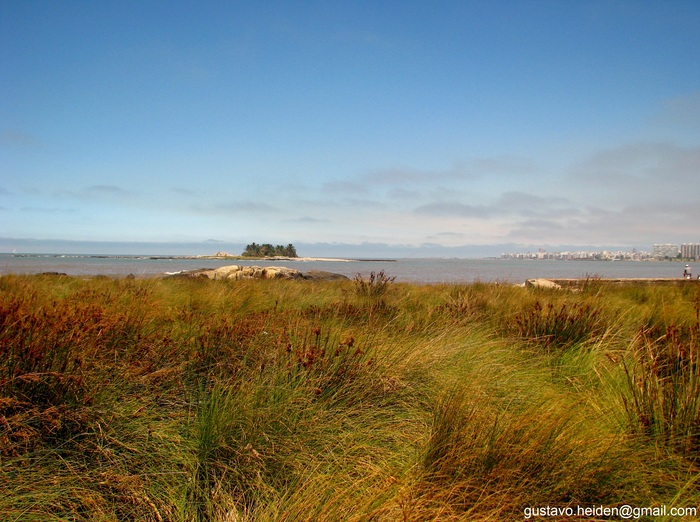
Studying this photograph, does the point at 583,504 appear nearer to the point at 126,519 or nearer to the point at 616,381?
the point at 616,381

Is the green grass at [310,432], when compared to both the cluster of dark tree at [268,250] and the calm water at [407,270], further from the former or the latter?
the cluster of dark tree at [268,250]

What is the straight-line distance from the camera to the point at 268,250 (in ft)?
326

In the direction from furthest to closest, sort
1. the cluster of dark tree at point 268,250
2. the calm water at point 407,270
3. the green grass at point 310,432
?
1. the cluster of dark tree at point 268,250
2. the calm water at point 407,270
3. the green grass at point 310,432

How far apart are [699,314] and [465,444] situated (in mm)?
2908

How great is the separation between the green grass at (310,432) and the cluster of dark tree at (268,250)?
311 ft

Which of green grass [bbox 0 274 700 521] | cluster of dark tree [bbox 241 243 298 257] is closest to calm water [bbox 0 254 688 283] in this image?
green grass [bbox 0 274 700 521]

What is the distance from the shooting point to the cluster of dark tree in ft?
322

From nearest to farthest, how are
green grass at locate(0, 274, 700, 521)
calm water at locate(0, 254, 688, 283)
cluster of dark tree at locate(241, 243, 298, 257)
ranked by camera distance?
green grass at locate(0, 274, 700, 521), calm water at locate(0, 254, 688, 283), cluster of dark tree at locate(241, 243, 298, 257)

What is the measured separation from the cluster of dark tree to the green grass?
94837 mm

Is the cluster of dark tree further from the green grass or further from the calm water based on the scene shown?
the green grass

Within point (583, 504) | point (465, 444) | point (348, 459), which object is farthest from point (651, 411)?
point (348, 459)

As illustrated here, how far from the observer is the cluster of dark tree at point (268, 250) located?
98.1 meters

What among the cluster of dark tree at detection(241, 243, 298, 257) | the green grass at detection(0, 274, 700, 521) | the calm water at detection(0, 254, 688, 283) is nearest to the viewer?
the green grass at detection(0, 274, 700, 521)

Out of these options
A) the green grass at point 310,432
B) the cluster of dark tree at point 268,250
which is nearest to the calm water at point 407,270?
the green grass at point 310,432
